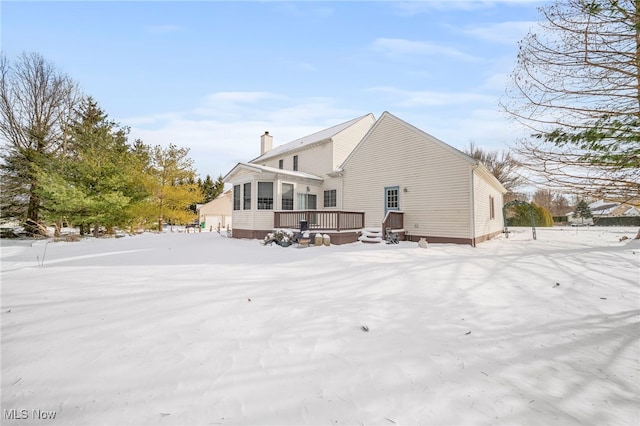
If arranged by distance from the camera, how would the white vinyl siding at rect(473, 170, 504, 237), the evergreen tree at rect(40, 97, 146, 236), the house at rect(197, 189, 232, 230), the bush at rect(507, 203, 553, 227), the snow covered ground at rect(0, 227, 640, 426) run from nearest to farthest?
the snow covered ground at rect(0, 227, 640, 426)
the white vinyl siding at rect(473, 170, 504, 237)
the evergreen tree at rect(40, 97, 146, 236)
the bush at rect(507, 203, 553, 227)
the house at rect(197, 189, 232, 230)

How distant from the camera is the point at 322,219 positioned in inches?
494

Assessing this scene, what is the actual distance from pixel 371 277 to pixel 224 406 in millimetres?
4118

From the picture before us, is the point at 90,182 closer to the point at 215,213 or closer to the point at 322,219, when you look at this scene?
the point at 322,219

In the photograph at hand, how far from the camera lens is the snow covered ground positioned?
6.34 ft

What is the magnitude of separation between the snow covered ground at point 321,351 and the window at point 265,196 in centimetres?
913

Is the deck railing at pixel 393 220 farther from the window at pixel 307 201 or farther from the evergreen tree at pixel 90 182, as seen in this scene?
the evergreen tree at pixel 90 182

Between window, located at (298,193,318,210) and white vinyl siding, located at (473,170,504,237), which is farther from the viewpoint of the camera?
window, located at (298,193,318,210)

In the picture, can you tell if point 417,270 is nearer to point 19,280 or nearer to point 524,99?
point 524,99

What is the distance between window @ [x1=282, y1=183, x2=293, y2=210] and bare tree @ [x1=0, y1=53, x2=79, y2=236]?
55.3 feet

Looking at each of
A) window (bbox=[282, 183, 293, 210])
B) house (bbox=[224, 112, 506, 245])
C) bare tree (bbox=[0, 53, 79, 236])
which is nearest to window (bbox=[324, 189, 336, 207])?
house (bbox=[224, 112, 506, 245])

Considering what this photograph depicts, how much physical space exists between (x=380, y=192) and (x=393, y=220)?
2.19m

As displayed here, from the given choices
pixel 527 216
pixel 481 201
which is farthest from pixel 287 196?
pixel 527 216

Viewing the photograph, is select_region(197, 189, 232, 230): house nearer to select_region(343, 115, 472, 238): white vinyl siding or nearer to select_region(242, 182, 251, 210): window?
select_region(242, 182, 251, 210): window

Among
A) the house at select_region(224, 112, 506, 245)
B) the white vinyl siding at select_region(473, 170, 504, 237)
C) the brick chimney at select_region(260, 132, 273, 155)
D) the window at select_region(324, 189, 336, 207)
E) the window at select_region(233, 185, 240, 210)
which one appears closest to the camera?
the house at select_region(224, 112, 506, 245)
